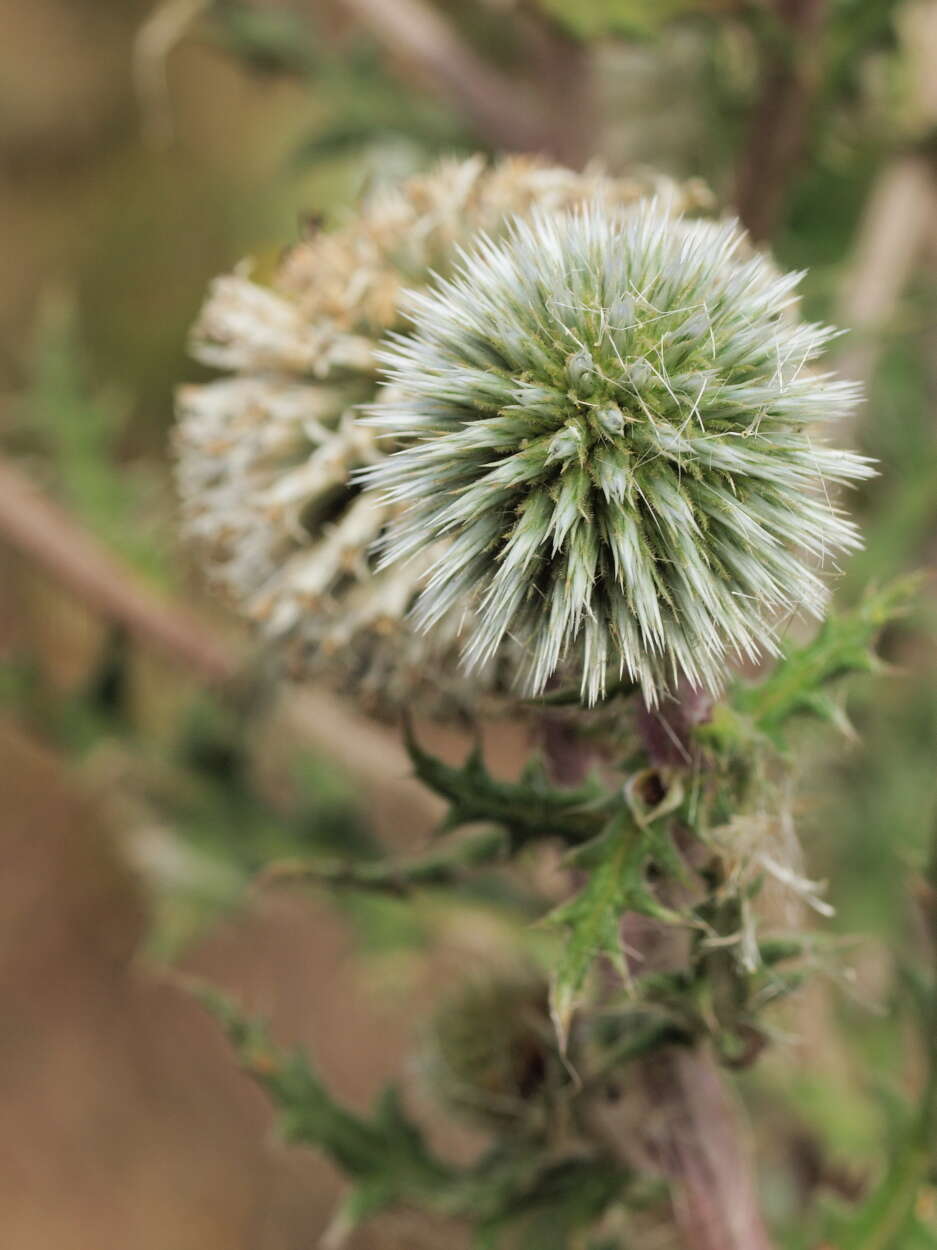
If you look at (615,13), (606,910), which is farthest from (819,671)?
(615,13)

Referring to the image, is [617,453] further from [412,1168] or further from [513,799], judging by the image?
[412,1168]

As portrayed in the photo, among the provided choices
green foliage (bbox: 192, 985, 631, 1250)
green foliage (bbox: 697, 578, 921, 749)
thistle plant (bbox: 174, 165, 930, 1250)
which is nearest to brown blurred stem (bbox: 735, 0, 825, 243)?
thistle plant (bbox: 174, 165, 930, 1250)

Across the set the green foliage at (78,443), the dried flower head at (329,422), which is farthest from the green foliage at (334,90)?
the dried flower head at (329,422)

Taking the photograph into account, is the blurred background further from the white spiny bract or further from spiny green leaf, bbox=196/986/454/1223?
the white spiny bract

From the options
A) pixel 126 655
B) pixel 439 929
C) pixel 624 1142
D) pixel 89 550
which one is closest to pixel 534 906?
pixel 439 929

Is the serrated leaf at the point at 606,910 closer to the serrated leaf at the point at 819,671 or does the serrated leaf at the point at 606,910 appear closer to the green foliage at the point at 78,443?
the serrated leaf at the point at 819,671

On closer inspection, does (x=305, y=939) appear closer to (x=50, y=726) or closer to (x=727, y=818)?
(x=50, y=726)
